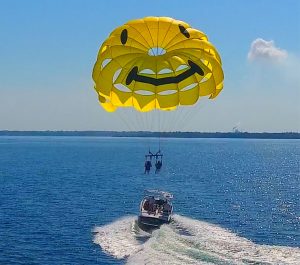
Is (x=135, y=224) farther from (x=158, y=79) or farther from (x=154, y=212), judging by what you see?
(x=158, y=79)

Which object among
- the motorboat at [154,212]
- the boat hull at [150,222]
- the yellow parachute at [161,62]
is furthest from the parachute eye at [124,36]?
the boat hull at [150,222]

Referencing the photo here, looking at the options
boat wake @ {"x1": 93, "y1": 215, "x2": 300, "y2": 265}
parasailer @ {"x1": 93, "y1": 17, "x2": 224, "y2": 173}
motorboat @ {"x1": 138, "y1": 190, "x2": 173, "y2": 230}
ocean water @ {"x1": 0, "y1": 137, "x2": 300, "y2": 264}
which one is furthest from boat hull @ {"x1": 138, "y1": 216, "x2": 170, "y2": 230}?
parasailer @ {"x1": 93, "y1": 17, "x2": 224, "y2": 173}

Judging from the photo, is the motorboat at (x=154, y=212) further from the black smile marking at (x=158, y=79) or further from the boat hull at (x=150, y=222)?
the black smile marking at (x=158, y=79)

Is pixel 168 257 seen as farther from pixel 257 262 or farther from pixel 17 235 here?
pixel 17 235

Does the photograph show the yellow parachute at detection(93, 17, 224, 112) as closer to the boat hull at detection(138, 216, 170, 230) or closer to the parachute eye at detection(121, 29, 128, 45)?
the parachute eye at detection(121, 29, 128, 45)

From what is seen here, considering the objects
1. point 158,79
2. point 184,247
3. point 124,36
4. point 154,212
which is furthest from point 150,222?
point 124,36

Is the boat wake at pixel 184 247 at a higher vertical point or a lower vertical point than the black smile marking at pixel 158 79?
lower

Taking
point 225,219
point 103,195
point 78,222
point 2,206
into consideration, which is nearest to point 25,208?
point 2,206
